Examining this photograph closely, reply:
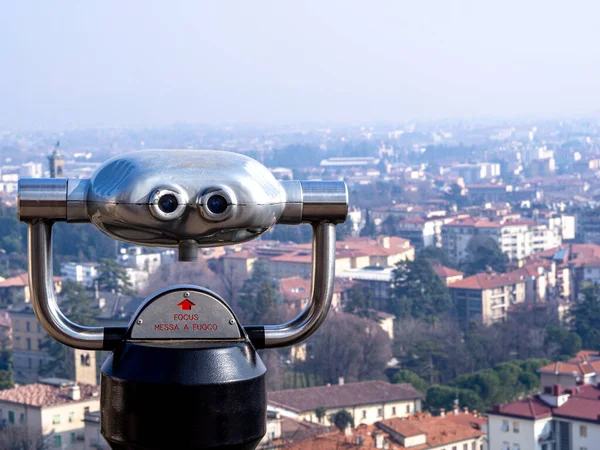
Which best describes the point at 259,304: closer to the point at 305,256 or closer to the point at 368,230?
the point at 305,256

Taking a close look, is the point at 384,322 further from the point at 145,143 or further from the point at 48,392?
the point at 145,143

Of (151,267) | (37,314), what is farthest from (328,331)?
(37,314)

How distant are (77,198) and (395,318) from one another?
71.9 ft

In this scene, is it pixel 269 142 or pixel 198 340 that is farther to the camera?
pixel 269 142

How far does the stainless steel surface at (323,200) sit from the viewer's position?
2.03 feet

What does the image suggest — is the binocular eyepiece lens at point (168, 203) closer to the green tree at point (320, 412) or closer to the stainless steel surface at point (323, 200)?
the stainless steel surface at point (323, 200)

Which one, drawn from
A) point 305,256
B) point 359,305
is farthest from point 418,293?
point 305,256

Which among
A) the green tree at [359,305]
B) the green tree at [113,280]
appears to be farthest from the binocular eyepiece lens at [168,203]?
the green tree at [113,280]

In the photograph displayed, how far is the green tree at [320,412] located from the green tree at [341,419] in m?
0.18

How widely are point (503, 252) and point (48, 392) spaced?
17921mm

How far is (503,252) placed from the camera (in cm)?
3081

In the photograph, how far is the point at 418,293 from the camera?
77.7 feet

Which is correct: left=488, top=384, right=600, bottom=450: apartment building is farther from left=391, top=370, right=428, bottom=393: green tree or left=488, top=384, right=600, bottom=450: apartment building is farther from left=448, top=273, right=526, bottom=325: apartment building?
left=448, top=273, right=526, bottom=325: apartment building

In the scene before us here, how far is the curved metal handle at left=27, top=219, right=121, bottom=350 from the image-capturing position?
603mm
